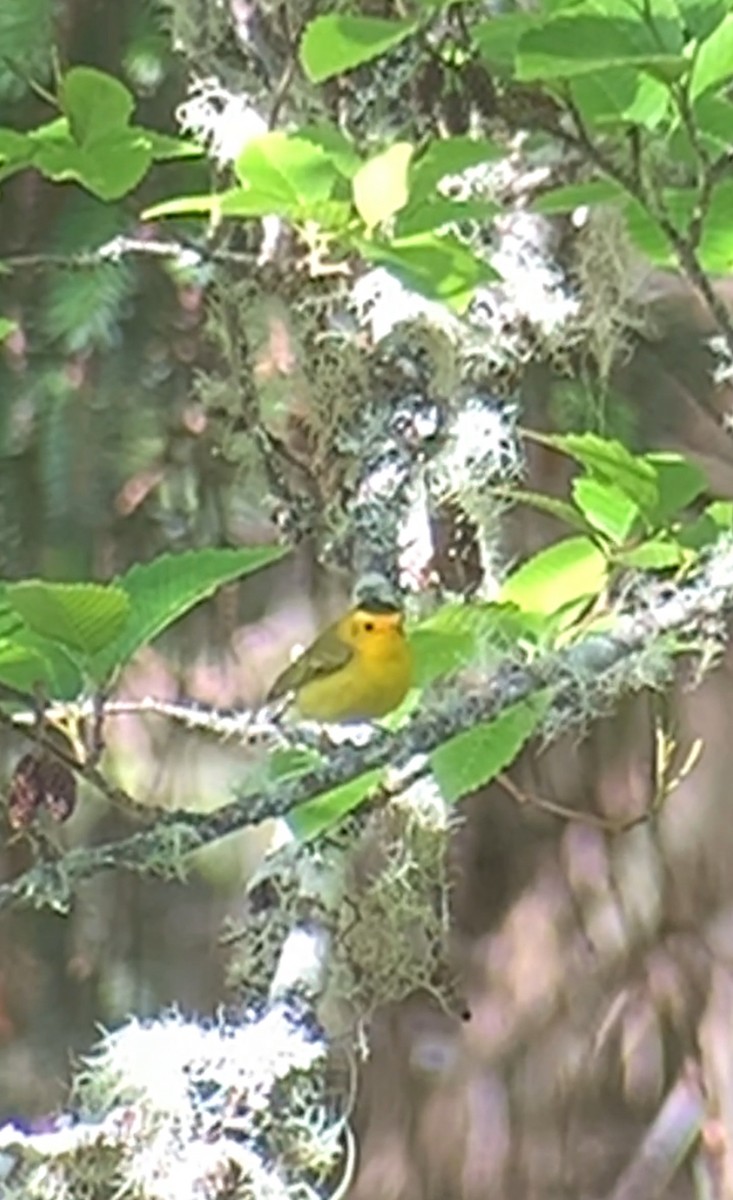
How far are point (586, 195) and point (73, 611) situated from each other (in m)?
0.30

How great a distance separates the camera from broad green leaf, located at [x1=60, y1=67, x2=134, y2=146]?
76 cm

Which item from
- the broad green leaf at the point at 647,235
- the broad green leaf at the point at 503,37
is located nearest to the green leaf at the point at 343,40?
the broad green leaf at the point at 503,37

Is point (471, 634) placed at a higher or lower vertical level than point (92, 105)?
lower

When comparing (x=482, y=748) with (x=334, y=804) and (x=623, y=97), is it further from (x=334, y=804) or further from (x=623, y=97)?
(x=623, y=97)

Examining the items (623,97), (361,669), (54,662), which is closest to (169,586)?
(54,662)

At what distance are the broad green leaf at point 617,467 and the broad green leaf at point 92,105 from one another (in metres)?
0.24

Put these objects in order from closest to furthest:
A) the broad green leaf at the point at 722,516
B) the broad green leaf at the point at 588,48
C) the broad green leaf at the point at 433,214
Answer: the broad green leaf at the point at 588,48
the broad green leaf at the point at 433,214
the broad green leaf at the point at 722,516

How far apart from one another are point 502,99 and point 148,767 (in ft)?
2.52

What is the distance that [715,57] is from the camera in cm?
65

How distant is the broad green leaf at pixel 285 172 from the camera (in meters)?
0.72

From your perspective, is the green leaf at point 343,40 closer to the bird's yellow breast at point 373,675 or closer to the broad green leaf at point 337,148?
the broad green leaf at point 337,148

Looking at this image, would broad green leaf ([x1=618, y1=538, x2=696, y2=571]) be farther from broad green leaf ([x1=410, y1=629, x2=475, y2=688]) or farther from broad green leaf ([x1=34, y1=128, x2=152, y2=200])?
broad green leaf ([x1=34, y1=128, x2=152, y2=200])

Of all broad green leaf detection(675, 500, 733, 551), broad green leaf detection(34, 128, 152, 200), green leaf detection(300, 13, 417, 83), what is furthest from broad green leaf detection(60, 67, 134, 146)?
broad green leaf detection(675, 500, 733, 551)

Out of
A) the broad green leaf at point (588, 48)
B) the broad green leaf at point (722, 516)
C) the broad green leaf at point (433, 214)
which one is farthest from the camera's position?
the broad green leaf at point (722, 516)
